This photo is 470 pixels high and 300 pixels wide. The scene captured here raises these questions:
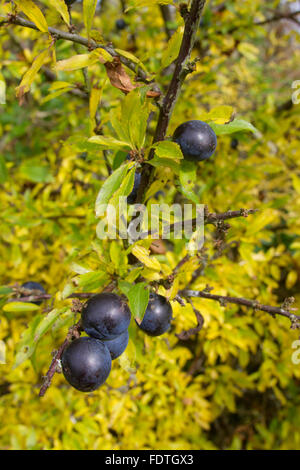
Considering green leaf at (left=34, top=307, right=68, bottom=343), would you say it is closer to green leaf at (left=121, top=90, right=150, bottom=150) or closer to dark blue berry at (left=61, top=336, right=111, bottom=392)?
dark blue berry at (left=61, top=336, right=111, bottom=392)

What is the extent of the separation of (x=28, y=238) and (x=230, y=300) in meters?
1.23

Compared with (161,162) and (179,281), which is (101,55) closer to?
(161,162)

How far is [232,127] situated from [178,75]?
19cm

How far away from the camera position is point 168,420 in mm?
1760

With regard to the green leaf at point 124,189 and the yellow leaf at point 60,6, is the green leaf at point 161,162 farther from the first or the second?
the yellow leaf at point 60,6

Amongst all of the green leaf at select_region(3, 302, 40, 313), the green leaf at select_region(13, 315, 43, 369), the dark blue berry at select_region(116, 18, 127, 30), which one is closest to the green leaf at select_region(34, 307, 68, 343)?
the green leaf at select_region(13, 315, 43, 369)

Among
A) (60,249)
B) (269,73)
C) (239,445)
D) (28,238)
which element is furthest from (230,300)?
(269,73)

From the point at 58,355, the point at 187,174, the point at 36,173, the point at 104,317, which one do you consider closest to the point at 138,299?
the point at 104,317

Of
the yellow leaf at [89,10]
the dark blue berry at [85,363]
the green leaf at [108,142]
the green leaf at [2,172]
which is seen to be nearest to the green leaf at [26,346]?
the dark blue berry at [85,363]

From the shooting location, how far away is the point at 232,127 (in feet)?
2.65

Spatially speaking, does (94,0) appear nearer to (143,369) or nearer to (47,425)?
(143,369)

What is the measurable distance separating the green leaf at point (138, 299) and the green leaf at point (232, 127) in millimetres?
424

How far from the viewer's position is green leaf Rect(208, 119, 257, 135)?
2.60 feet

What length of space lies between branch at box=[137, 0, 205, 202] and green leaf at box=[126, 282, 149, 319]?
0.27 meters
